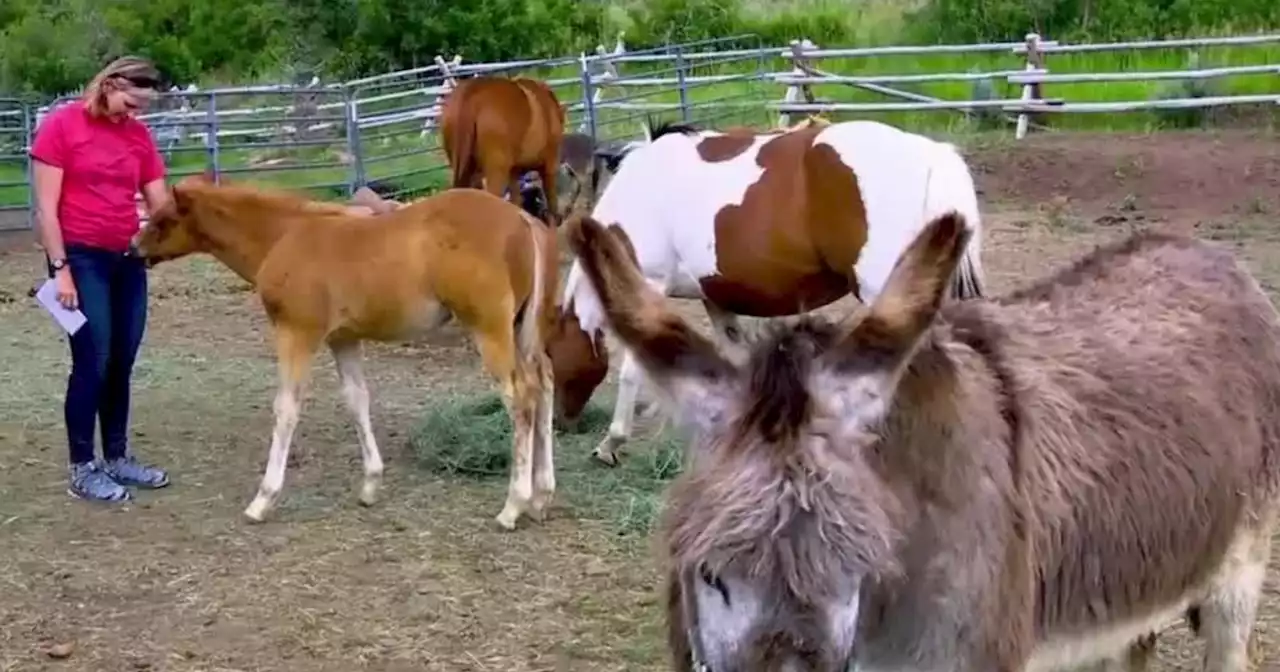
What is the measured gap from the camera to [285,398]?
20.2ft

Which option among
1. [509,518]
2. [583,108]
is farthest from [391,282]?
[583,108]

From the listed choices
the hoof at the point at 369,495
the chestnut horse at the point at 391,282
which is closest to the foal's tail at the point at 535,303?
the chestnut horse at the point at 391,282

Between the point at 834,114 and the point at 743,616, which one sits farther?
the point at 834,114

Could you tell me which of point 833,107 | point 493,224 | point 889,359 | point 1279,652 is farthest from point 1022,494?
point 833,107

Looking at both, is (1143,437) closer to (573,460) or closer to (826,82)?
(573,460)

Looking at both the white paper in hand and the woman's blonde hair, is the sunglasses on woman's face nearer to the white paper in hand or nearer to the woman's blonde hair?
the woman's blonde hair

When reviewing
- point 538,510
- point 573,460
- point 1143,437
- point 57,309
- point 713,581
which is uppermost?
point 713,581

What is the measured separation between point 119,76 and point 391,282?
1.30m

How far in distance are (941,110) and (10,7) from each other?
26.6 meters

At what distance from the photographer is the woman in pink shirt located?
19.7 ft

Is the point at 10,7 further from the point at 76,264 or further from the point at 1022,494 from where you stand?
the point at 1022,494

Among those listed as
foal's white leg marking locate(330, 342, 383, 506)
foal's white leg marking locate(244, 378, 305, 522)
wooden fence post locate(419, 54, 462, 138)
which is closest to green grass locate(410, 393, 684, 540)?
foal's white leg marking locate(330, 342, 383, 506)

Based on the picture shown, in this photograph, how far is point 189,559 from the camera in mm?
5855

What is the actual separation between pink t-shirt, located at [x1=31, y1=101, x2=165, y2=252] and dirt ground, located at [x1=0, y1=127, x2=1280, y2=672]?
119cm
